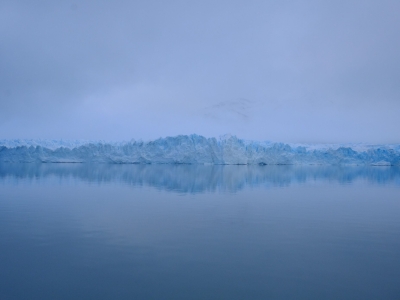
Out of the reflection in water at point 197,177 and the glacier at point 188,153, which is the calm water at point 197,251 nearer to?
the reflection in water at point 197,177

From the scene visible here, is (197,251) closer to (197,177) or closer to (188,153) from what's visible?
(197,177)

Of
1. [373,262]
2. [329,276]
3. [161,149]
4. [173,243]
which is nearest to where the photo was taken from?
[329,276]

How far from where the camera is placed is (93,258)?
13.1 ft

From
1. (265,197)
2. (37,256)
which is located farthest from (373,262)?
(265,197)

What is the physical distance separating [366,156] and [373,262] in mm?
34791

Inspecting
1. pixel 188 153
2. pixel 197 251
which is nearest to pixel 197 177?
pixel 197 251

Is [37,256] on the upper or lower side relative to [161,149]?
lower

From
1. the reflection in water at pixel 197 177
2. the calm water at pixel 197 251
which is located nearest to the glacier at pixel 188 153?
the reflection in water at pixel 197 177

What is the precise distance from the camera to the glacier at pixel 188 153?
30.4 meters

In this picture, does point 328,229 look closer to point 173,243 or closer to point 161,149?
point 173,243

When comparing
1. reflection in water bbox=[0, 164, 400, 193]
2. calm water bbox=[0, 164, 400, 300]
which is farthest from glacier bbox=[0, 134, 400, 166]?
calm water bbox=[0, 164, 400, 300]

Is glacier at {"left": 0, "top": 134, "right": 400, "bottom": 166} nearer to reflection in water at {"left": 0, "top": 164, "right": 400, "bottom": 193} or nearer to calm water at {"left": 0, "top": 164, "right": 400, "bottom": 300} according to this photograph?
reflection in water at {"left": 0, "top": 164, "right": 400, "bottom": 193}

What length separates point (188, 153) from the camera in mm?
30688

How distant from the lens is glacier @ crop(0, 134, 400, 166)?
30375 millimetres
